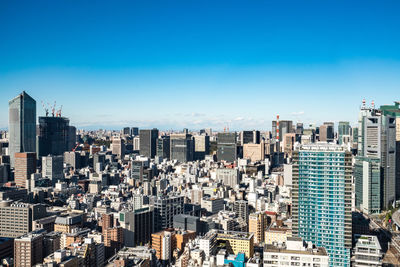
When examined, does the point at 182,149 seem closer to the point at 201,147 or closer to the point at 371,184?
the point at 201,147

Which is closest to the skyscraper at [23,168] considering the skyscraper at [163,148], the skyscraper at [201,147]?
Result: the skyscraper at [163,148]

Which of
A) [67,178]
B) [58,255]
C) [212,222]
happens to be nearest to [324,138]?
[67,178]

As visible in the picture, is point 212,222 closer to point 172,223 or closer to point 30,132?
point 172,223

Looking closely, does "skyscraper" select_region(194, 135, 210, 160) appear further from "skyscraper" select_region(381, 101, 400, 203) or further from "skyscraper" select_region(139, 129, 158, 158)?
"skyscraper" select_region(381, 101, 400, 203)

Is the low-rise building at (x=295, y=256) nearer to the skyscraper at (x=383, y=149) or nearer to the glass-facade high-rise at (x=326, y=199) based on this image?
the glass-facade high-rise at (x=326, y=199)

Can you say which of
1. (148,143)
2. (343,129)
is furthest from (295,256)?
(343,129)

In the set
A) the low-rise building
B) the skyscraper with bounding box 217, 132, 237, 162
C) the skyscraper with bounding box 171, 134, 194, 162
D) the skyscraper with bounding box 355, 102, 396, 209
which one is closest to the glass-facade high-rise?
the low-rise building

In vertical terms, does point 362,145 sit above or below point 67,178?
above
